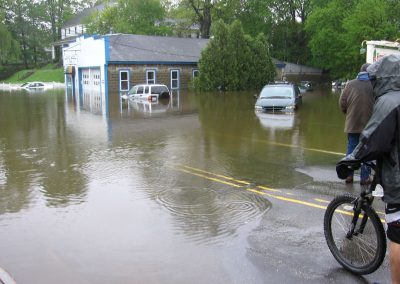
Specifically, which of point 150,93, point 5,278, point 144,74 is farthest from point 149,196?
point 144,74

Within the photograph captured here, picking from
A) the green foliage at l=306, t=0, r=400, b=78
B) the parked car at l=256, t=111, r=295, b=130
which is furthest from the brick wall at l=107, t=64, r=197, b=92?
the parked car at l=256, t=111, r=295, b=130

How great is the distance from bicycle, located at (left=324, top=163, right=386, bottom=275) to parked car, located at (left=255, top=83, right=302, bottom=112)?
49.1ft

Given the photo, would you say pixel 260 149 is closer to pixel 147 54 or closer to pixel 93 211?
pixel 93 211

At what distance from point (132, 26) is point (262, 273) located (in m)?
56.6

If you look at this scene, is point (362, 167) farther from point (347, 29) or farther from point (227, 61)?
point (347, 29)

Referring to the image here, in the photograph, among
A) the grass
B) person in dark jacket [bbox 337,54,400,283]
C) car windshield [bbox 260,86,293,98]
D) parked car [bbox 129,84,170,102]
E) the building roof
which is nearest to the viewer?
person in dark jacket [bbox 337,54,400,283]

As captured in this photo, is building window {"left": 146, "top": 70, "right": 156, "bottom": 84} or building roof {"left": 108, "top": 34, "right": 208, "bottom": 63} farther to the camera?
building window {"left": 146, "top": 70, "right": 156, "bottom": 84}

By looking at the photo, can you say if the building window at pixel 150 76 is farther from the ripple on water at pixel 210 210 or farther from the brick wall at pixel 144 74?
the ripple on water at pixel 210 210

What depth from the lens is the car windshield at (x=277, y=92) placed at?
20031 millimetres

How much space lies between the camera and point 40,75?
64.8 metres

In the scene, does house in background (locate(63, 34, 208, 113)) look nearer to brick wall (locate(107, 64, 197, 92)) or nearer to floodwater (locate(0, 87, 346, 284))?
brick wall (locate(107, 64, 197, 92))

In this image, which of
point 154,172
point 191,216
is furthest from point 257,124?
point 191,216

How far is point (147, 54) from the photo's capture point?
141 ft

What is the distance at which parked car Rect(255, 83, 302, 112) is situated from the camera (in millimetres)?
19281
